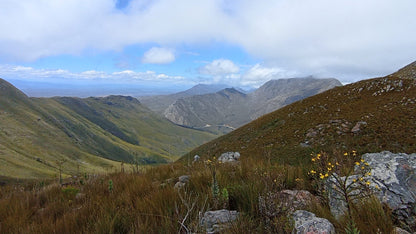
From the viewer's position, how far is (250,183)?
3.58 metres

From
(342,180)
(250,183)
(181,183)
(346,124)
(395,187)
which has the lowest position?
(181,183)

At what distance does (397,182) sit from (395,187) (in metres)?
0.15

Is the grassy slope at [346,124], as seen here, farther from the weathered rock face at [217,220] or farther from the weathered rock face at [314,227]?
the weathered rock face at [314,227]

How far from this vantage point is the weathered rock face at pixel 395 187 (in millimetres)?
2482

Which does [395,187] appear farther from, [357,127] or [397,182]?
[357,127]

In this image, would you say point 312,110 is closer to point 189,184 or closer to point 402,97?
point 402,97

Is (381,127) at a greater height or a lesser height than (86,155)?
greater

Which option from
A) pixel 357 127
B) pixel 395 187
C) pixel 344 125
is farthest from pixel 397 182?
pixel 344 125

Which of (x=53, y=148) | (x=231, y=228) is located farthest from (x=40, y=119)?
(x=231, y=228)

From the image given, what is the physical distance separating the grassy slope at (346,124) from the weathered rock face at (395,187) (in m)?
5.06

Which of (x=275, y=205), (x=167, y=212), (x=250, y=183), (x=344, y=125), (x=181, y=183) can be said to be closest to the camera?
(x=275, y=205)

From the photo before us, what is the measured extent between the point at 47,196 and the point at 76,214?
2.39 meters

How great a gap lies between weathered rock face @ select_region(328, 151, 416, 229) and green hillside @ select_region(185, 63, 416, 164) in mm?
5095

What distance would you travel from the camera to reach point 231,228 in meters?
2.29
